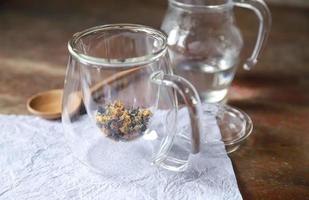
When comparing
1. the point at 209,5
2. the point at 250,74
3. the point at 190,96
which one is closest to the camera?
the point at 190,96

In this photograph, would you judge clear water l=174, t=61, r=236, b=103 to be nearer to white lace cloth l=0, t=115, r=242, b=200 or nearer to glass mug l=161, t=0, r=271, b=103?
glass mug l=161, t=0, r=271, b=103

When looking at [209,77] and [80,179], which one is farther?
[209,77]

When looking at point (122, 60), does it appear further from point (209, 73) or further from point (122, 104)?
point (209, 73)

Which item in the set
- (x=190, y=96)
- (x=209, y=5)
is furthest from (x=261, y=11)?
(x=190, y=96)

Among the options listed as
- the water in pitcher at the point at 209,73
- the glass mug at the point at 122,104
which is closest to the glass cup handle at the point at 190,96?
the glass mug at the point at 122,104

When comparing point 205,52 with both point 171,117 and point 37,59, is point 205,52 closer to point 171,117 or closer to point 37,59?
point 171,117

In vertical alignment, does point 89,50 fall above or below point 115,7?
above

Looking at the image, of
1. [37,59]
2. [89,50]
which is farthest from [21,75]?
[89,50]
